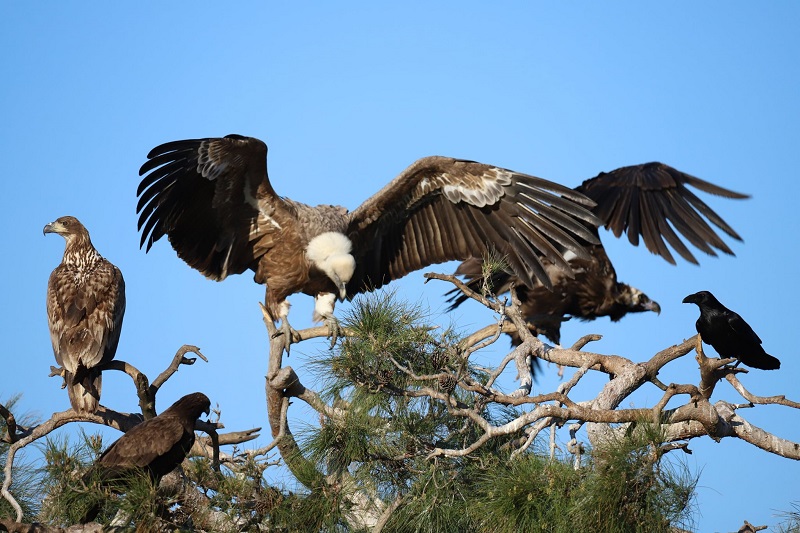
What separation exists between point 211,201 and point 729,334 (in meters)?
3.17

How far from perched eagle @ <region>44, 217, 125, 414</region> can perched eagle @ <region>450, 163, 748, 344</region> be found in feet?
7.55

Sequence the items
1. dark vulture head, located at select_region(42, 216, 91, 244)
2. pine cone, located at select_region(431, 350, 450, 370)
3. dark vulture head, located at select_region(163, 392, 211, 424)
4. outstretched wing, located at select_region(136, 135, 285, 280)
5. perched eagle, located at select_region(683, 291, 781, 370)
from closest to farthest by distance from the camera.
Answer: perched eagle, located at select_region(683, 291, 781, 370), pine cone, located at select_region(431, 350, 450, 370), dark vulture head, located at select_region(163, 392, 211, 424), outstretched wing, located at select_region(136, 135, 285, 280), dark vulture head, located at select_region(42, 216, 91, 244)

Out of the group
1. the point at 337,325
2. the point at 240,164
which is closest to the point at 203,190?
the point at 240,164

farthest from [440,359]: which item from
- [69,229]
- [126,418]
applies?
[69,229]

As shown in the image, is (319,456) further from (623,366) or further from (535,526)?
(623,366)

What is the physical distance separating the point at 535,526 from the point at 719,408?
84 centimetres

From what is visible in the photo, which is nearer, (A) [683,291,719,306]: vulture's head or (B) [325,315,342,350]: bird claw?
(A) [683,291,719,306]: vulture's head

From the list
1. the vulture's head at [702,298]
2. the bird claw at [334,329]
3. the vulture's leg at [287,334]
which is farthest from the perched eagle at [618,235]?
the vulture's head at [702,298]

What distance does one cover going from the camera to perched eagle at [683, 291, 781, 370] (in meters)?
3.56

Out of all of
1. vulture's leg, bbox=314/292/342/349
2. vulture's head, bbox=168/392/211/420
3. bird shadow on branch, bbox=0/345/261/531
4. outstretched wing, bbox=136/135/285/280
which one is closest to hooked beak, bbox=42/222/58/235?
outstretched wing, bbox=136/135/285/280

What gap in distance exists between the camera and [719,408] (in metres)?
3.38

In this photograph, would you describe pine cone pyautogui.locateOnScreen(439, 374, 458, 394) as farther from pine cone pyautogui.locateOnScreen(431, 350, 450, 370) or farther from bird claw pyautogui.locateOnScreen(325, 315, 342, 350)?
bird claw pyautogui.locateOnScreen(325, 315, 342, 350)

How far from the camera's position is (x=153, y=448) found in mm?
3678

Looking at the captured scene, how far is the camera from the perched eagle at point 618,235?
598 centimetres
